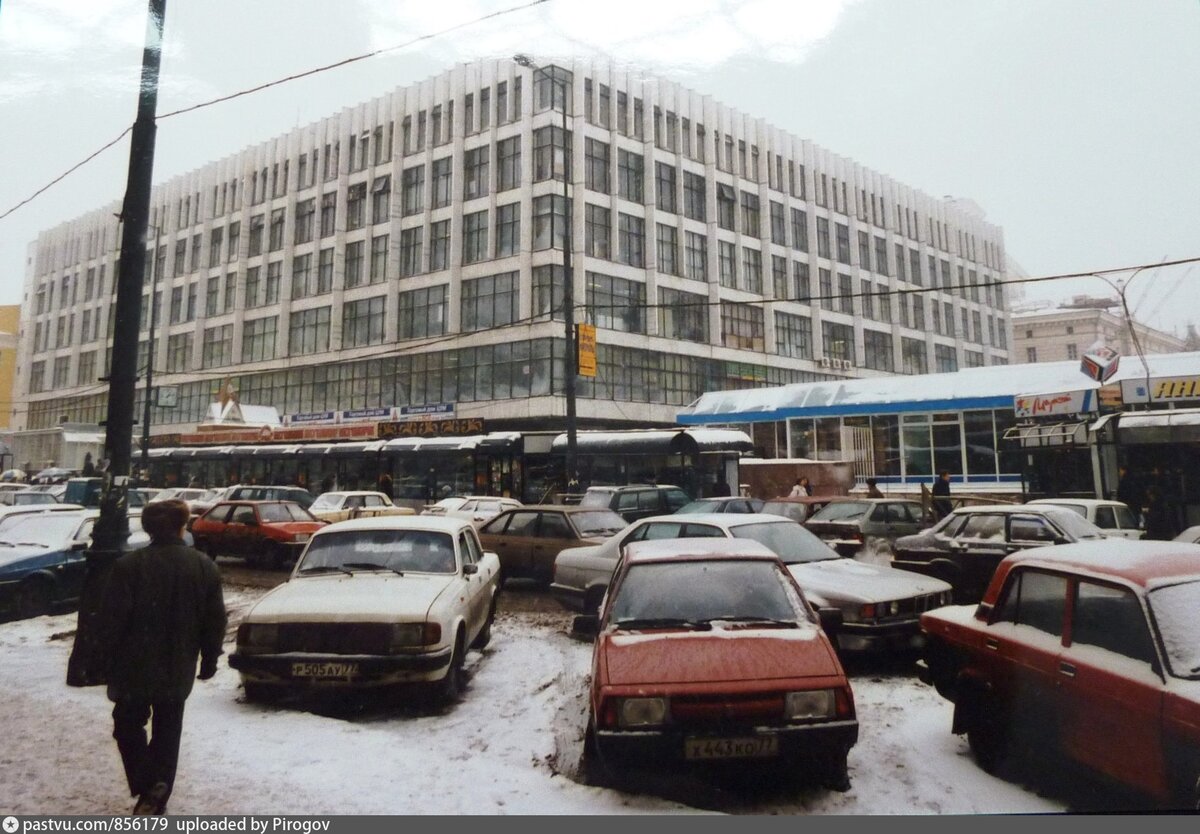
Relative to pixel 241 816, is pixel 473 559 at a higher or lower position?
higher

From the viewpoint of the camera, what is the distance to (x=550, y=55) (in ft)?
23.1

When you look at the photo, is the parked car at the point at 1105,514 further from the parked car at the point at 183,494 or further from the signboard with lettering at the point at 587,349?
the parked car at the point at 183,494

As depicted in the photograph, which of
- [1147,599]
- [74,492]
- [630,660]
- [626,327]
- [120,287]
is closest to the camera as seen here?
[1147,599]

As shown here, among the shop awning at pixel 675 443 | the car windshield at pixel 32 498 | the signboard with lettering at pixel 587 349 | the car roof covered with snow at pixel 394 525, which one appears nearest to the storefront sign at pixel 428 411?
the shop awning at pixel 675 443

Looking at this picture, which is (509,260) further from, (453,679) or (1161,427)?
(453,679)

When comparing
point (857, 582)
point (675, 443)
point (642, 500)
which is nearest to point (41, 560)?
point (857, 582)

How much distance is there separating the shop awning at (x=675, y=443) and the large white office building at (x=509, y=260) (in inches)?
496

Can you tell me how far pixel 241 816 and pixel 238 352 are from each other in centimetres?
5061

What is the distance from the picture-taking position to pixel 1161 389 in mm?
16828

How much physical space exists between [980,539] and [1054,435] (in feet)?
27.4

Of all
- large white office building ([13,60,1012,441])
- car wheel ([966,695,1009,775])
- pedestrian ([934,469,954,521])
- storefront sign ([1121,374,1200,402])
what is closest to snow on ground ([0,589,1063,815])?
car wheel ([966,695,1009,775])

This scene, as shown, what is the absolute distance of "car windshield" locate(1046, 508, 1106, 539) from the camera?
9025 millimetres

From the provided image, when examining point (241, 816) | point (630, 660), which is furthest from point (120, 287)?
point (630, 660)

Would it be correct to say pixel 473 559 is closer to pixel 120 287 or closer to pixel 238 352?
pixel 120 287
